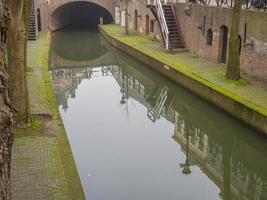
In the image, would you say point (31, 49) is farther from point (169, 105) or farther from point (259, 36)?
point (259, 36)

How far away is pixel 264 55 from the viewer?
16203 millimetres

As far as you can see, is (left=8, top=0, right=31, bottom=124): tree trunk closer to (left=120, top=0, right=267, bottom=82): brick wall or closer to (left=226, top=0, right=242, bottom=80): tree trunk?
(left=226, top=0, right=242, bottom=80): tree trunk

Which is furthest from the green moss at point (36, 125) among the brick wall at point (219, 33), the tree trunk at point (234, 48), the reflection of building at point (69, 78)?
the brick wall at point (219, 33)

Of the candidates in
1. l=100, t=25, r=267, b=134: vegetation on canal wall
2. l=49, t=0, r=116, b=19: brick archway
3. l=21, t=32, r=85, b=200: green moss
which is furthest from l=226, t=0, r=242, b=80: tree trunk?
l=49, t=0, r=116, b=19: brick archway

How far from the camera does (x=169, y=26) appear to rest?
24.6 metres

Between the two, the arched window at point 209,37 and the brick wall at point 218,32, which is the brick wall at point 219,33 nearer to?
the brick wall at point 218,32

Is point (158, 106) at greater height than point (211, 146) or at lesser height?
greater

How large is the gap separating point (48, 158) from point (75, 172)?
73cm

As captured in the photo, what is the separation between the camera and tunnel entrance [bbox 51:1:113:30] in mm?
41812

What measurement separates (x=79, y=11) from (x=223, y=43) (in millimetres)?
27833

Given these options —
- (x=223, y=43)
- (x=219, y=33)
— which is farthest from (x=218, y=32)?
(x=223, y=43)

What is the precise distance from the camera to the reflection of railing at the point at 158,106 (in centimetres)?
1716

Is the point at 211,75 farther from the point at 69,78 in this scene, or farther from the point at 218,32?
the point at 69,78

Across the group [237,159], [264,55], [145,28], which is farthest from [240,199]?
[145,28]
